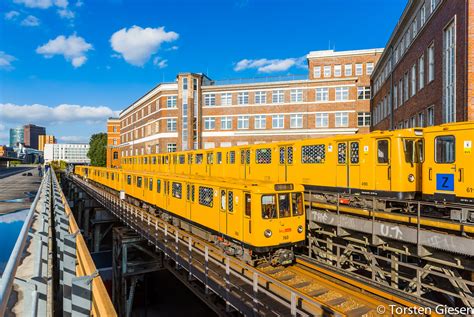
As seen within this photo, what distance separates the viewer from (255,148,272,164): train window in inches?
678

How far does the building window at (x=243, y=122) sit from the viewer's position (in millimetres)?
45188

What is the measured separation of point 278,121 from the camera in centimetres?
4397

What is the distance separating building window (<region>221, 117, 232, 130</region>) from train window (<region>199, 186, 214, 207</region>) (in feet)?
107

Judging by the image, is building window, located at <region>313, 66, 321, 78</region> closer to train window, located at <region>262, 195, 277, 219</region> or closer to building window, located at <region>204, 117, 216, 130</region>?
building window, located at <region>204, 117, 216, 130</region>

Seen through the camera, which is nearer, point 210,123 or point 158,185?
point 158,185

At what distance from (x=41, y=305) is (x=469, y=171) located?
446 inches

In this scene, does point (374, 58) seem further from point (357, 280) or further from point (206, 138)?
point (357, 280)

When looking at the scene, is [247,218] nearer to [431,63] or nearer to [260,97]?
[431,63]

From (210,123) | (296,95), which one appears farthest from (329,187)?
(210,123)

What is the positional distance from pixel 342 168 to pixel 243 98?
3384 cm

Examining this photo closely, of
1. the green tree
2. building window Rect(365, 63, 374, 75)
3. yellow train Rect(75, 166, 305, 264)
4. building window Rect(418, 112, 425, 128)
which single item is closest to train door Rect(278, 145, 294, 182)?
yellow train Rect(75, 166, 305, 264)

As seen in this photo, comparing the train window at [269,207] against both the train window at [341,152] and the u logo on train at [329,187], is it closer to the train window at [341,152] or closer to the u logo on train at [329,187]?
the u logo on train at [329,187]

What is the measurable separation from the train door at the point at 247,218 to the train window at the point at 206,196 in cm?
233

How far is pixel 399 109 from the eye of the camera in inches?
1064
